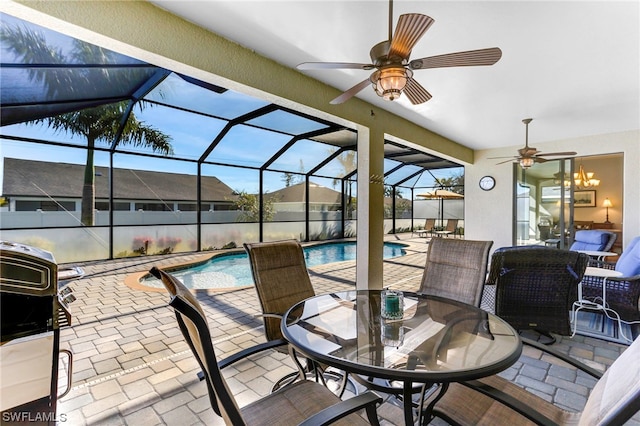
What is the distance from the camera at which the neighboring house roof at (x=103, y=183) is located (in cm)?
581

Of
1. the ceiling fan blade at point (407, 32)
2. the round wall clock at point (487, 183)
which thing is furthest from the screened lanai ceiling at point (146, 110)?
the ceiling fan blade at point (407, 32)

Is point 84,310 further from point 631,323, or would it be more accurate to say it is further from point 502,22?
point 631,323

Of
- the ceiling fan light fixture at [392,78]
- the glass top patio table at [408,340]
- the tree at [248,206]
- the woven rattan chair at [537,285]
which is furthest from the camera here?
the tree at [248,206]

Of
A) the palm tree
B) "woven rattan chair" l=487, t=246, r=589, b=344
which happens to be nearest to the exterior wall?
"woven rattan chair" l=487, t=246, r=589, b=344

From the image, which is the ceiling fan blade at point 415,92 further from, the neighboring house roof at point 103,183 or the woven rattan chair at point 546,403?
the neighboring house roof at point 103,183

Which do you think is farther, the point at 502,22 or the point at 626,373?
the point at 502,22

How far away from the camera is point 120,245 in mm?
6816

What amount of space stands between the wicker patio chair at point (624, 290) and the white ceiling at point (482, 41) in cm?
211

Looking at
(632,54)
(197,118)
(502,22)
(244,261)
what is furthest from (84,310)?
(632,54)

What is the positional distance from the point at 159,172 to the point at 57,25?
6.31 metres

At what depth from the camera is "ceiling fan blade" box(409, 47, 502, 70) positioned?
1.77 m

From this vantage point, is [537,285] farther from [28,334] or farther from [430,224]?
[430,224]

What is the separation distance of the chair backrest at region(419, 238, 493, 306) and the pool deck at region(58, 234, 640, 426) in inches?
31.1

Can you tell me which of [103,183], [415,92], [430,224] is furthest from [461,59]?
[430,224]
